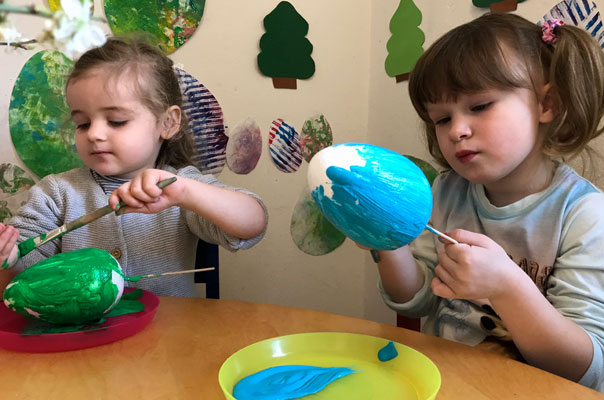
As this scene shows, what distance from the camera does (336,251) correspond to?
1785 mm

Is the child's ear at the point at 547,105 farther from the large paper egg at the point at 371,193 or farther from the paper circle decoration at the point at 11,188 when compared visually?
the paper circle decoration at the point at 11,188

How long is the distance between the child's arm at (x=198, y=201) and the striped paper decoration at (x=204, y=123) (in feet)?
1.91

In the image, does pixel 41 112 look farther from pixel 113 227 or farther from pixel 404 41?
pixel 404 41

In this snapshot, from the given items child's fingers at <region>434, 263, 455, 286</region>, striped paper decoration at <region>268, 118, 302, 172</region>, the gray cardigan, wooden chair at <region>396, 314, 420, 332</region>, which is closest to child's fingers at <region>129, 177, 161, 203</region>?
the gray cardigan

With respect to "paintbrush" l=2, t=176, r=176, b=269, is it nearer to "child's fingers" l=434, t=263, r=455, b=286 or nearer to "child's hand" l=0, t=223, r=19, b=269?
"child's hand" l=0, t=223, r=19, b=269

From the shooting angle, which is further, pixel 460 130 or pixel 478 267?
pixel 460 130

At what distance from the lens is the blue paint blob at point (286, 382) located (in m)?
0.53

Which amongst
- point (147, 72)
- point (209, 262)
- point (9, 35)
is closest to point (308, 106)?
point (147, 72)

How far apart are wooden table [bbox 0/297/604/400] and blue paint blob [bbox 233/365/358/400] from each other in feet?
0.12

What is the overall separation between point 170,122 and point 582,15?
94 centimetres

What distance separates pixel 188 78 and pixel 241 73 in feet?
0.56

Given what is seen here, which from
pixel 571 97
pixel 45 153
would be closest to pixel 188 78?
pixel 45 153

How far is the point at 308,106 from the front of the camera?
5.54 ft

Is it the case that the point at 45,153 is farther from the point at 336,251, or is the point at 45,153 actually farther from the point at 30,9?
the point at 30,9
